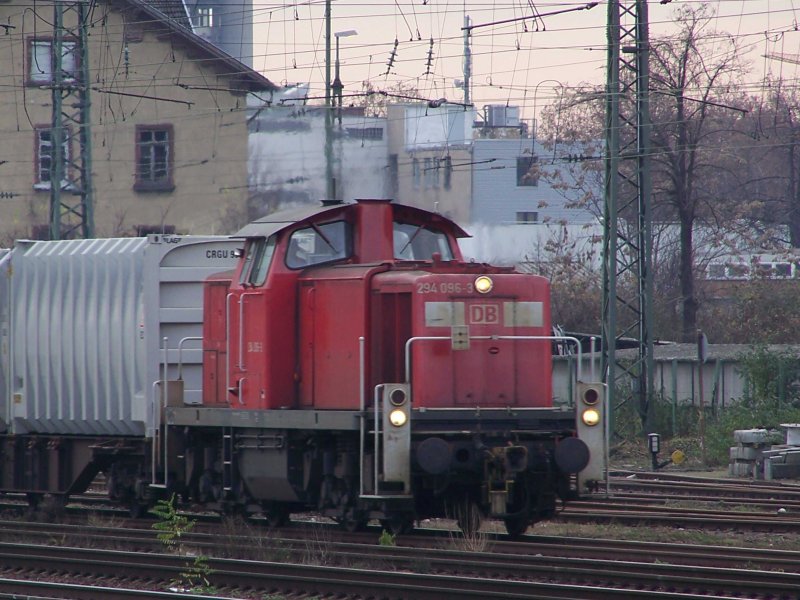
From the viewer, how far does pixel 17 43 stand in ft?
128

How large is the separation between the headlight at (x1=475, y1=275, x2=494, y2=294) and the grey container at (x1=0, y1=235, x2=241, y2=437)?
3.87 meters

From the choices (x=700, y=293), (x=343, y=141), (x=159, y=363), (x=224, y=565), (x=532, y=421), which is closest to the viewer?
(x=224, y=565)

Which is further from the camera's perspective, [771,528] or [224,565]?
[771,528]

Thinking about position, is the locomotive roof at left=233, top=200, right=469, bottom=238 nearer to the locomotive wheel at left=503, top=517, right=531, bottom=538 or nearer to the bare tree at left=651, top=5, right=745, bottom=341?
the locomotive wheel at left=503, top=517, right=531, bottom=538

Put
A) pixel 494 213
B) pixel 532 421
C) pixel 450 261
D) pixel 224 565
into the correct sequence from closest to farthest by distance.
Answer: pixel 224 565 < pixel 532 421 < pixel 450 261 < pixel 494 213

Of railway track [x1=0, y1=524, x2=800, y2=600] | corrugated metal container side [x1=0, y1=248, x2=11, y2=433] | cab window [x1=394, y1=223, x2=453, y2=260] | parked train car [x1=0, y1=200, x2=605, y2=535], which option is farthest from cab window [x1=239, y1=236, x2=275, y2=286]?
corrugated metal container side [x1=0, y1=248, x2=11, y2=433]

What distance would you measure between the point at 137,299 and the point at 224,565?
14.2 feet

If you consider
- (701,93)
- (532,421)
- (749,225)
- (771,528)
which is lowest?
(771,528)

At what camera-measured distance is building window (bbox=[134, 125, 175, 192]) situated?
38875 mm

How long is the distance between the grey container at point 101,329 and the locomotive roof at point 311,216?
1.65 m

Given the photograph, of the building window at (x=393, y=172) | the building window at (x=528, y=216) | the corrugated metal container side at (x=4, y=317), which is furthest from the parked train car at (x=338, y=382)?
the building window at (x=528, y=216)

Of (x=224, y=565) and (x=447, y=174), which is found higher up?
(x=447, y=174)

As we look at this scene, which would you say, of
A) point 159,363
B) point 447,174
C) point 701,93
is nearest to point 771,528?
point 159,363

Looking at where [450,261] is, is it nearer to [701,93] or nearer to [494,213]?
[701,93]
